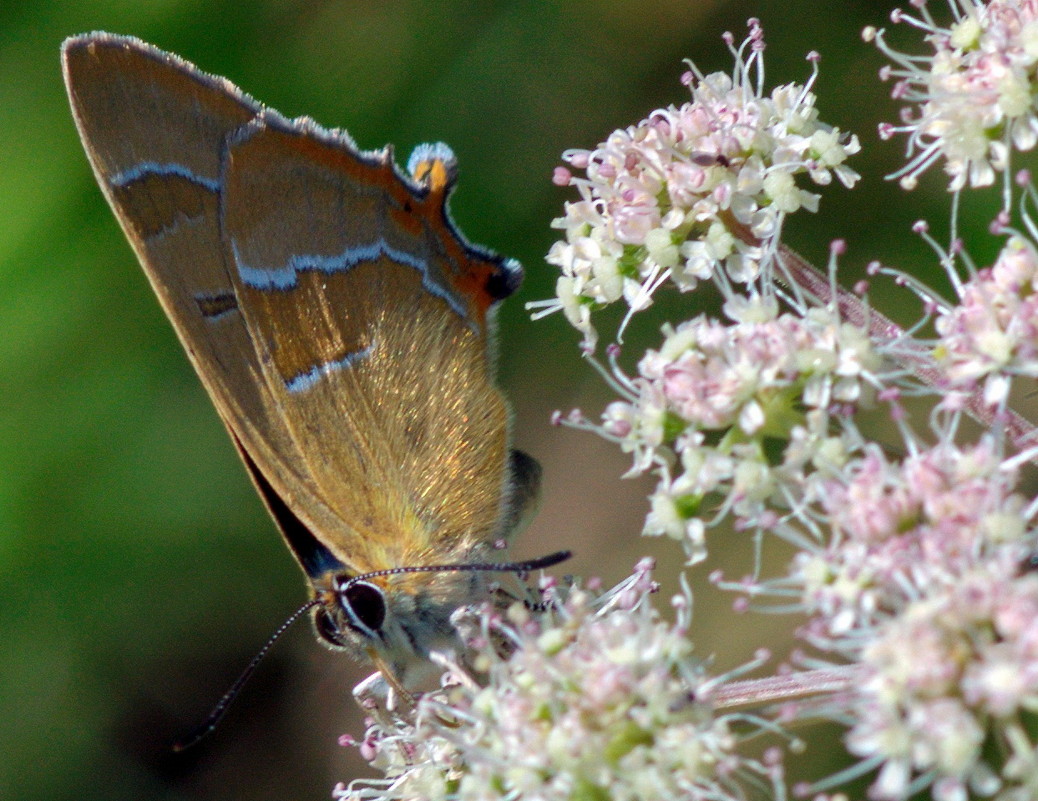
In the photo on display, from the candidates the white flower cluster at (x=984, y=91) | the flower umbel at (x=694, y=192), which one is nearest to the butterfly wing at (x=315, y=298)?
the flower umbel at (x=694, y=192)

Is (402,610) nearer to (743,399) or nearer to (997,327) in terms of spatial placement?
(743,399)

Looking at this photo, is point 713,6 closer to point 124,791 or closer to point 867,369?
point 867,369

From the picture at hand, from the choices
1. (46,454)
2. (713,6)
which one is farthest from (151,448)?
(713,6)

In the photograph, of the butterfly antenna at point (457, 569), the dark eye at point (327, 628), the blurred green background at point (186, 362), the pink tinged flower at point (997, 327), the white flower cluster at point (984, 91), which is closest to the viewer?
the pink tinged flower at point (997, 327)

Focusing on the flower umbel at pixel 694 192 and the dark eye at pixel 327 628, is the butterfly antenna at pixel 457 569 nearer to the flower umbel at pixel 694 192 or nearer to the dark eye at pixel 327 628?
the dark eye at pixel 327 628

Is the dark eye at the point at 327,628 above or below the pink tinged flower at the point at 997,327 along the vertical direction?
below

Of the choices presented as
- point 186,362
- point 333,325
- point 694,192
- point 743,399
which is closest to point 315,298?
point 333,325

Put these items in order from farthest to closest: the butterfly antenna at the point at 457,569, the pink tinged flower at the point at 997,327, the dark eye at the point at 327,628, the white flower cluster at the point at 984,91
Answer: the dark eye at the point at 327,628
the butterfly antenna at the point at 457,569
the white flower cluster at the point at 984,91
the pink tinged flower at the point at 997,327
